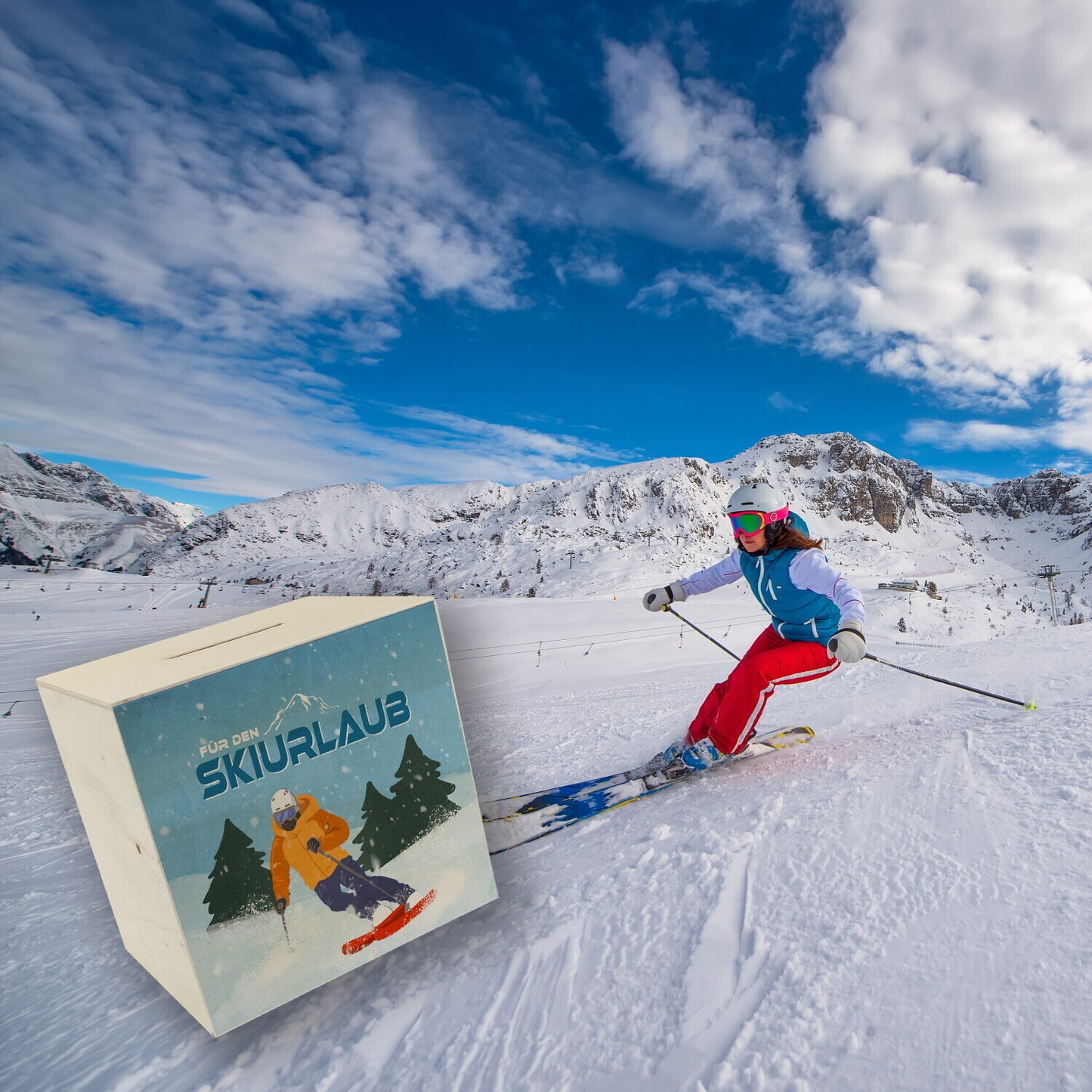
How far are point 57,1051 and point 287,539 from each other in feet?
408

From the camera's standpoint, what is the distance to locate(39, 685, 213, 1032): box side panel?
1.18 meters

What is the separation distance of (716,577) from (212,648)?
11.1 ft

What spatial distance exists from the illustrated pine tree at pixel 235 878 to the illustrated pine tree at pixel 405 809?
232 millimetres

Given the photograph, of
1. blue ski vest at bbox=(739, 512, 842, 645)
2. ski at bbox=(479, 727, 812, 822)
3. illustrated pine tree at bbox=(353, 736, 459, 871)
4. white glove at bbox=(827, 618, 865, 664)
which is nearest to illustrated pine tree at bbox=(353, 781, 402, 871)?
illustrated pine tree at bbox=(353, 736, 459, 871)

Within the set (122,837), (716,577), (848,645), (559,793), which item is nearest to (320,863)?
(122,837)

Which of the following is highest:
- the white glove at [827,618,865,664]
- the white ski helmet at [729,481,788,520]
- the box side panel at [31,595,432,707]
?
the white ski helmet at [729,481,788,520]

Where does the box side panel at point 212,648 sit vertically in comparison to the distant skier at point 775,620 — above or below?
above

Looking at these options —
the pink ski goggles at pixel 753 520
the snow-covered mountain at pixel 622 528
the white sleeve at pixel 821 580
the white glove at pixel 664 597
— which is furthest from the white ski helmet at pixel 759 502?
the snow-covered mountain at pixel 622 528

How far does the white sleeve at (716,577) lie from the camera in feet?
12.6

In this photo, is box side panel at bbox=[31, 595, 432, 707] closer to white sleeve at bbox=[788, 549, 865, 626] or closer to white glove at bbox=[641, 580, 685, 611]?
white sleeve at bbox=[788, 549, 865, 626]

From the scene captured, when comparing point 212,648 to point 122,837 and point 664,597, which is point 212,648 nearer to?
point 122,837

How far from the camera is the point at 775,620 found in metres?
3.56

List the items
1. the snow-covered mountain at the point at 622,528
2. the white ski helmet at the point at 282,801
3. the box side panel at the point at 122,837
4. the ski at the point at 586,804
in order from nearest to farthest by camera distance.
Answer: the box side panel at the point at 122,837, the white ski helmet at the point at 282,801, the ski at the point at 586,804, the snow-covered mountain at the point at 622,528

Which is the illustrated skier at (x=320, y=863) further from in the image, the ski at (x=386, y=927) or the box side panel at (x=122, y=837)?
the box side panel at (x=122, y=837)
